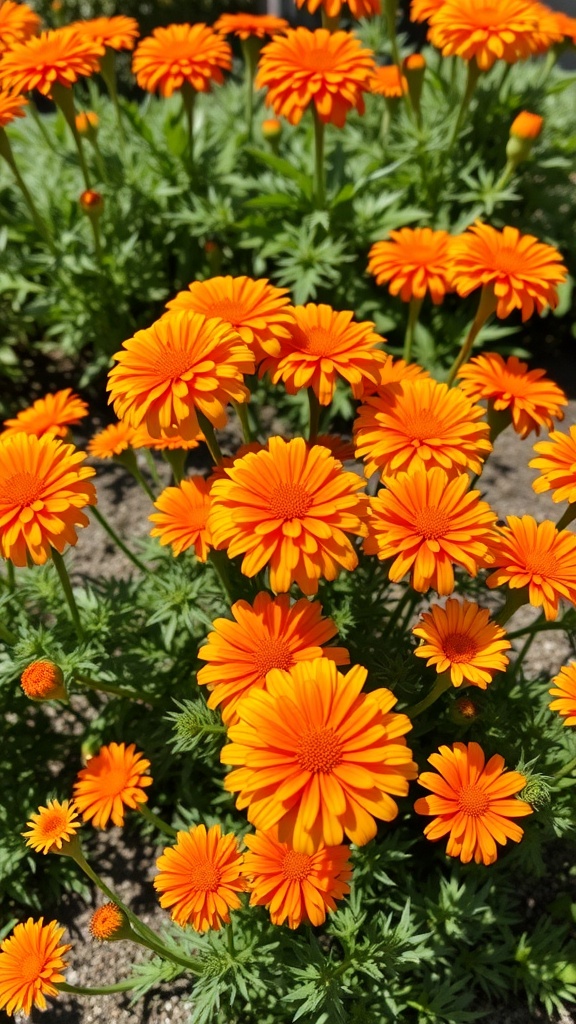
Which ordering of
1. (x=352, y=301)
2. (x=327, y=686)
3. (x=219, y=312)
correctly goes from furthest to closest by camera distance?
1. (x=352, y=301)
2. (x=219, y=312)
3. (x=327, y=686)

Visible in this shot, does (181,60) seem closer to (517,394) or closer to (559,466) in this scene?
(517,394)

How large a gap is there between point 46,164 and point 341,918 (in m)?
3.87

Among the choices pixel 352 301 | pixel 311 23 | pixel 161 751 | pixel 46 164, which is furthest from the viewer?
pixel 311 23

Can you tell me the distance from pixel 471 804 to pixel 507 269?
137 centimetres

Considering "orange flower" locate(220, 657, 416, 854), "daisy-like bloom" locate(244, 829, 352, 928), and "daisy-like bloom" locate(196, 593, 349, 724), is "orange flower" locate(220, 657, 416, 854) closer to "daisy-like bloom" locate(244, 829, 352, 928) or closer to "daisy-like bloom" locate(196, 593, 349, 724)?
"daisy-like bloom" locate(196, 593, 349, 724)

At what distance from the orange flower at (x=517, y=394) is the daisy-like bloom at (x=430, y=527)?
481 mm

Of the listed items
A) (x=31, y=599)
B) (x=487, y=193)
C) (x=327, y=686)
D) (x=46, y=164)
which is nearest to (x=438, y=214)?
(x=487, y=193)

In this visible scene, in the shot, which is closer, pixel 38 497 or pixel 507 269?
pixel 38 497

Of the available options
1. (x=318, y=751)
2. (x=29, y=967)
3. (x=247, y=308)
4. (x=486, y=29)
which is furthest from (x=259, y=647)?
(x=486, y=29)

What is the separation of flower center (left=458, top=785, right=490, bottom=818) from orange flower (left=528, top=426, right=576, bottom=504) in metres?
0.67

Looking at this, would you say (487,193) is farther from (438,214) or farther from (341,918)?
(341,918)

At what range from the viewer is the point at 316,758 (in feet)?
3.94

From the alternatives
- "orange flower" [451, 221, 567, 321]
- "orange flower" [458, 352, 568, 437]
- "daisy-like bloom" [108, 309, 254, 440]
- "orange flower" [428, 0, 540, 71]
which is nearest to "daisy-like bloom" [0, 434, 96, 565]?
"daisy-like bloom" [108, 309, 254, 440]

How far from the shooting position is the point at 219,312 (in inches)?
63.6
